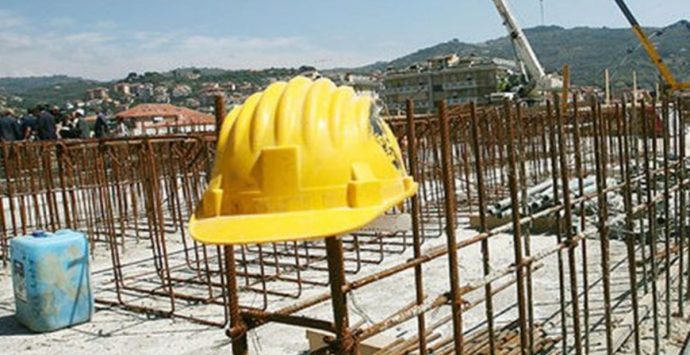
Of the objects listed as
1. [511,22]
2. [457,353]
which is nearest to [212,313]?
[457,353]

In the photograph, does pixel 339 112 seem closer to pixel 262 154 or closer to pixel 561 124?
pixel 262 154

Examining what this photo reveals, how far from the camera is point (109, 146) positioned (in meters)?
8.45

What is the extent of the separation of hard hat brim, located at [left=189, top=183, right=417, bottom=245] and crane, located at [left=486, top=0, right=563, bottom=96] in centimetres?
3709

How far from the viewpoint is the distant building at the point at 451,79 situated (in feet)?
268

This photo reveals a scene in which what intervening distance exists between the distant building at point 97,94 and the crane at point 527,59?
10511cm

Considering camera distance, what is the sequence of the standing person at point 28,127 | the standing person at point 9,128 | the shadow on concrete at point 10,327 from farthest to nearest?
the standing person at point 28,127 < the standing person at point 9,128 < the shadow on concrete at point 10,327

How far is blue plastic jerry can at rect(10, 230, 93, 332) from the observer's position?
→ 6688mm

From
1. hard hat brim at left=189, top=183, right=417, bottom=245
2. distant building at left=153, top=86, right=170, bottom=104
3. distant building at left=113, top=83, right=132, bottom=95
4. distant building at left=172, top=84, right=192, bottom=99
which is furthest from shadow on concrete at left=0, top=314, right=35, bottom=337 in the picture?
distant building at left=113, top=83, right=132, bottom=95

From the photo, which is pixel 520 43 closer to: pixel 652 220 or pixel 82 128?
pixel 82 128

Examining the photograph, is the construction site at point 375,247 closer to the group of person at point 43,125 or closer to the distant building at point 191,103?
the group of person at point 43,125

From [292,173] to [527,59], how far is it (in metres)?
39.7

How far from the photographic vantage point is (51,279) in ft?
22.1

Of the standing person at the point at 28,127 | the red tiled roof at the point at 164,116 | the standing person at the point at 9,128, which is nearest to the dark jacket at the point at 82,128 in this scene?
the standing person at the point at 28,127

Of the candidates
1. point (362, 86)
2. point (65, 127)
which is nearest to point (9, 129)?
point (65, 127)
